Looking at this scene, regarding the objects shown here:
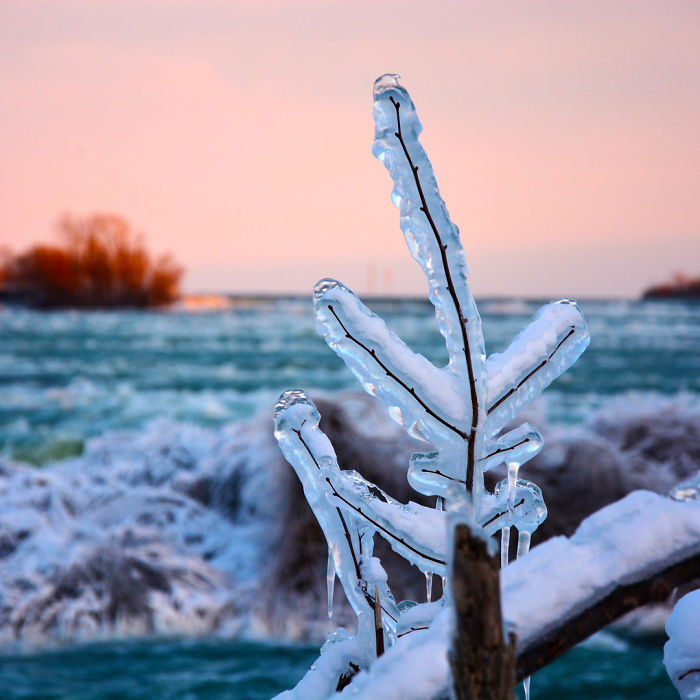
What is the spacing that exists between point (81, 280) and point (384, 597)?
8889 mm

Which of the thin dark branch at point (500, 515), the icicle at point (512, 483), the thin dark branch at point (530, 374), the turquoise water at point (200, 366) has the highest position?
the turquoise water at point (200, 366)

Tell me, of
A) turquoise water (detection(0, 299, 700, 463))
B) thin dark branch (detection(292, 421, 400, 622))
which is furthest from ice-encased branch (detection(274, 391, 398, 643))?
turquoise water (detection(0, 299, 700, 463))

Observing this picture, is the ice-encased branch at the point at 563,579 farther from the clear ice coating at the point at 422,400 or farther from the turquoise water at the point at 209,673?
the turquoise water at the point at 209,673

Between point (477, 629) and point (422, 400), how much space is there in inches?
5.9

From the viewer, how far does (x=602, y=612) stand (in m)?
0.34

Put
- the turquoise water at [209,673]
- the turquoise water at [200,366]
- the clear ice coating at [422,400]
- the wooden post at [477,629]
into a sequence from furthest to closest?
the turquoise water at [200,366] → the turquoise water at [209,673] → the clear ice coating at [422,400] → the wooden post at [477,629]

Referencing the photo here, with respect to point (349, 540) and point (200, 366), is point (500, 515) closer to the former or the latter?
point (349, 540)

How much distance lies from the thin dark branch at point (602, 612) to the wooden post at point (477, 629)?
→ 28 mm

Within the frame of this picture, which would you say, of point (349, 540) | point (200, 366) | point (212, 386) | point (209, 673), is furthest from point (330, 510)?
point (200, 366)

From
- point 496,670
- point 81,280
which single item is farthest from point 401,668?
point 81,280

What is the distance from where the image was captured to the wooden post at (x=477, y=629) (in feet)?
0.96

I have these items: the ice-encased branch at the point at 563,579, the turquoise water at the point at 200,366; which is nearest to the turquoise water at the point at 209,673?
the turquoise water at the point at 200,366

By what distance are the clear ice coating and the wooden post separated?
0.09 metres

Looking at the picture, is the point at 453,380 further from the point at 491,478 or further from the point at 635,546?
the point at 491,478
